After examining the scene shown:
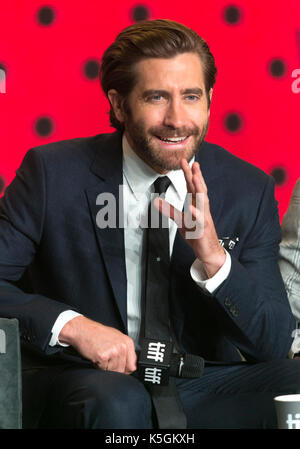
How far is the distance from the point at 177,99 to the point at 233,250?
364 mm

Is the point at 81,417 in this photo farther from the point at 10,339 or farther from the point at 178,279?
the point at 178,279

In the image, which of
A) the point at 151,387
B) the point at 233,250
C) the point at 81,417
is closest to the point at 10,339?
the point at 81,417

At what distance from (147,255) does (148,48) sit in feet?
1.55

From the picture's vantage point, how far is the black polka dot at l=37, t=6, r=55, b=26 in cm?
235

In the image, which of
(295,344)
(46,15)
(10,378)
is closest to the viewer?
(10,378)

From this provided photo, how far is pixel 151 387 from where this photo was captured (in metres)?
1.61

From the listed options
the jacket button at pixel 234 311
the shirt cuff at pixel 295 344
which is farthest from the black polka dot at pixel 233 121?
the jacket button at pixel 234 311

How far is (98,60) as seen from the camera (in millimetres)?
2371

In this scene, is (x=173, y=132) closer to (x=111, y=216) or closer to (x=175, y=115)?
(x=175, y=115)

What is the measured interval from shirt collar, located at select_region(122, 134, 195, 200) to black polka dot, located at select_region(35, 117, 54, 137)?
567 mm

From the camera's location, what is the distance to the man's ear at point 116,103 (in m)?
1.93

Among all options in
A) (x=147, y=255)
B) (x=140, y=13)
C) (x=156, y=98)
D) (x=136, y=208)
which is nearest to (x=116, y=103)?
(x=156, y=98)

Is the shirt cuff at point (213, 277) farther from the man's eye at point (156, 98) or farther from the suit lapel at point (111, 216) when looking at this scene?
the man's eye at point (156, 98)

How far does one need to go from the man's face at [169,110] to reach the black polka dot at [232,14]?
1.95ft
